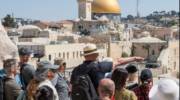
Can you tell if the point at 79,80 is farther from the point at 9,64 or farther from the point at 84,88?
the point at 9,64

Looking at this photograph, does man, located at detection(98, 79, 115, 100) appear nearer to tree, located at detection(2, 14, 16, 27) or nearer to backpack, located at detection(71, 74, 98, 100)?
backpack, located at detection(71, 74, 98, 100)

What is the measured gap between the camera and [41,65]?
449 centimetres

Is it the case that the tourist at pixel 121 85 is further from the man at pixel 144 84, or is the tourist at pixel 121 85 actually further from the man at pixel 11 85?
the man at pixel 11 85

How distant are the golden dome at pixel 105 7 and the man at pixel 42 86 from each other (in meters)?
77.2

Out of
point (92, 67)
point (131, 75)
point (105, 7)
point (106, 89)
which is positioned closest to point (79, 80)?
point (92, 67)

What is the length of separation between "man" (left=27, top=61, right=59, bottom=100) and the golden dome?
77.2 meters

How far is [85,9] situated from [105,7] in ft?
18.1

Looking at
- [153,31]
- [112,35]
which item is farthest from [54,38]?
[153,31]

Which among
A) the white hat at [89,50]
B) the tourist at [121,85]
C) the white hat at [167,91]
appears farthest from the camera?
the white hat at [89,50]

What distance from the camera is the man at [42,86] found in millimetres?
4180

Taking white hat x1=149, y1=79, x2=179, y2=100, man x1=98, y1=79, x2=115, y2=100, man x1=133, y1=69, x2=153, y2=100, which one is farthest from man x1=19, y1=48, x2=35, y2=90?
white hat x1=149, y1=79, x2=179, y2=100

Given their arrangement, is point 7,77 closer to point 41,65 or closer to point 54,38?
point 41,65

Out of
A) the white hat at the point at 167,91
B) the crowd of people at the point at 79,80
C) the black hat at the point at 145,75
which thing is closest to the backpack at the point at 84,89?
the crowd of people at the point at 79,80

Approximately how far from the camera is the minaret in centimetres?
7788
